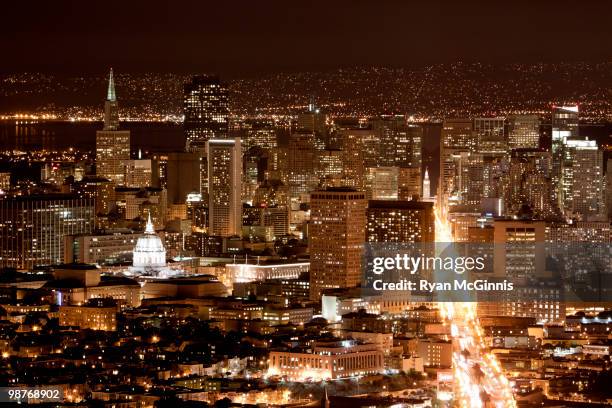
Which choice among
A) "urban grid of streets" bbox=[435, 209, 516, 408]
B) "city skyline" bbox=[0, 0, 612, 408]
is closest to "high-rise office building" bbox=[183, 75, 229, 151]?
"city skyline" bbox=[0, 0, 612, 408]

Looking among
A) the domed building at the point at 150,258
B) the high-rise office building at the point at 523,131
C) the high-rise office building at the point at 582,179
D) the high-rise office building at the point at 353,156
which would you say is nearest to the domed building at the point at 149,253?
the domed building at the point at 150,258

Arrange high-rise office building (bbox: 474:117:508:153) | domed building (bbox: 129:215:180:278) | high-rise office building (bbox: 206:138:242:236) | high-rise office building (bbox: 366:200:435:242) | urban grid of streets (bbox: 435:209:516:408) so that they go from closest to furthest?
urban grid of streets (bbox: 435:209:516:408), high-rise office building (bbox: 366:200:435:242), domed building (bbox: 129:215:180:278), high-rise office building (bbox: 206:138:242:236), high-rise office building (bbox: 474:117:508:153)

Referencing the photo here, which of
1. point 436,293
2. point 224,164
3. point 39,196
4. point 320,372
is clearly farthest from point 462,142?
point 320,372

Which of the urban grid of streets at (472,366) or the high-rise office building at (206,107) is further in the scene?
the high-rise office building at (206,107)

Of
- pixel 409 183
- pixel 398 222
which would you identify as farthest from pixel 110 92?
pixel 398 222

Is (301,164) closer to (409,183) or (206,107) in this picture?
(409,183)

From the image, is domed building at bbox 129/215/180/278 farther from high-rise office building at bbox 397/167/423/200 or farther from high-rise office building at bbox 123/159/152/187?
high-rise office building at bbox 123/159/152/187

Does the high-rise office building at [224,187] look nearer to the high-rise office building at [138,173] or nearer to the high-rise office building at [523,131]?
the high-rise office building at [138,173]

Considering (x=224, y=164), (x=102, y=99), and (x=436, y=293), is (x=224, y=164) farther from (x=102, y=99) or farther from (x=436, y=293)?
(x=436, y=293)
